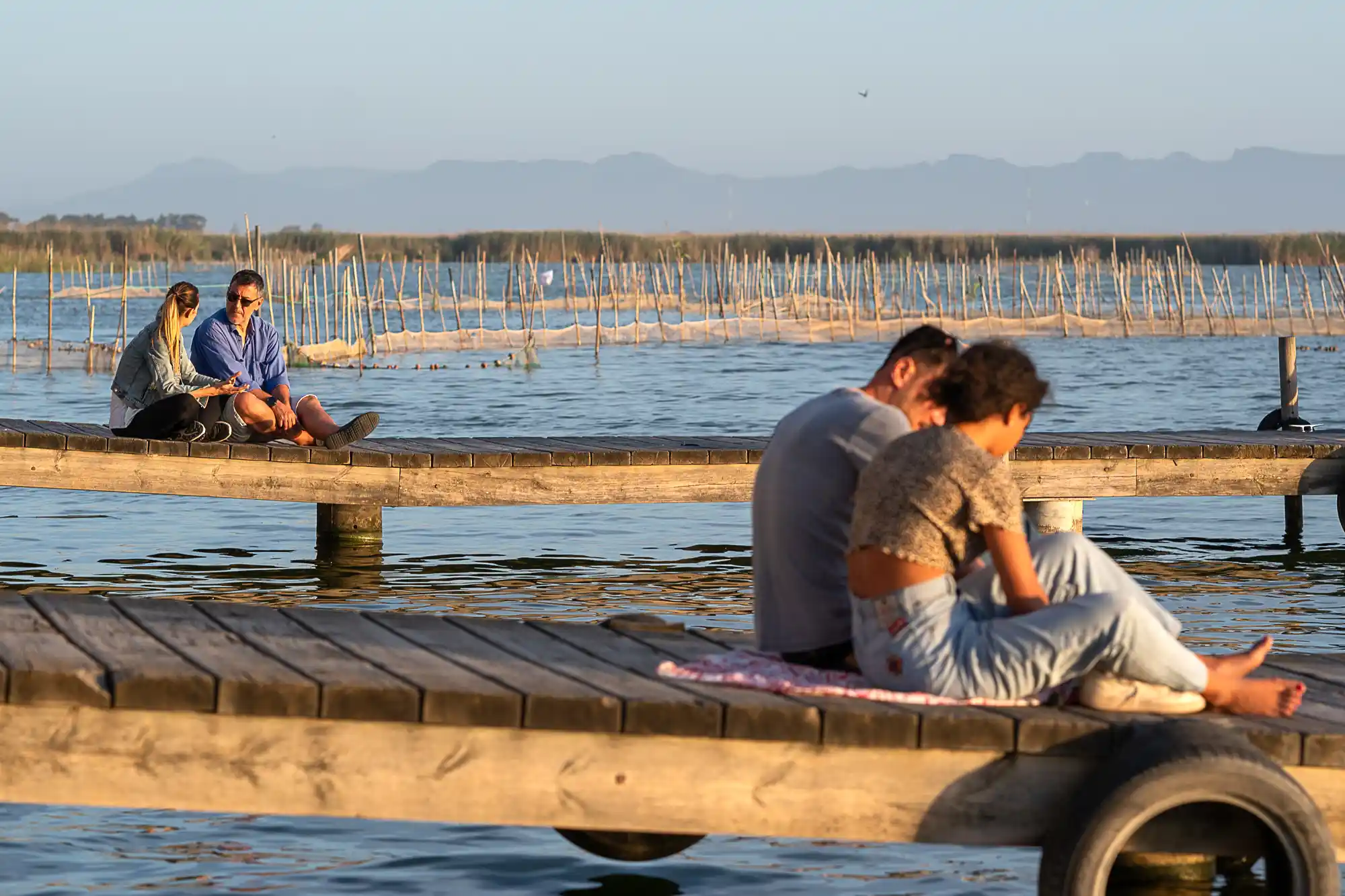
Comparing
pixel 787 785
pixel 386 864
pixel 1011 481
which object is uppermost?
pixel 1011 481

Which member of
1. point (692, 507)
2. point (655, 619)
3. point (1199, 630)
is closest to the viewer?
point (655, 619)

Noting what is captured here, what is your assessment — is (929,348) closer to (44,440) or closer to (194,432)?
(194,432)

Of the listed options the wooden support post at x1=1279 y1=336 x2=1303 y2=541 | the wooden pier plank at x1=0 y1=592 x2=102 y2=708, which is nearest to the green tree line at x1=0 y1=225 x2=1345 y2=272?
the wooden support post at x1=1279 y1=336 x2=1303 y2=541

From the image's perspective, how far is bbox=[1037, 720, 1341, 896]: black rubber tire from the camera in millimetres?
4422

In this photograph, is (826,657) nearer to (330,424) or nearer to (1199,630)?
(1199,630)

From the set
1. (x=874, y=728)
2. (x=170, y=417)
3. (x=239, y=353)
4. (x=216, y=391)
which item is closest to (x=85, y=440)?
(x=170, y=417)

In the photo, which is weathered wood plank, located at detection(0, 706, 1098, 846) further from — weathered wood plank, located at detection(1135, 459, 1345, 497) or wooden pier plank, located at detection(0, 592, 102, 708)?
weathered wood plank, located at detection(1135, 459, 1345, 497)

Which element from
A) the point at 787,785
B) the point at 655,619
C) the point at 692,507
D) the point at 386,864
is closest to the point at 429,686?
the point at 787,785

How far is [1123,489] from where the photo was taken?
11797mm

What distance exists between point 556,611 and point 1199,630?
3.51 meters

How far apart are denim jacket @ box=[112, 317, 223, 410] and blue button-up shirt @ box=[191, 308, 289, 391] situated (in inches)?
4.3

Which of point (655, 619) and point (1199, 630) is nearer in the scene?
point (655, 619)

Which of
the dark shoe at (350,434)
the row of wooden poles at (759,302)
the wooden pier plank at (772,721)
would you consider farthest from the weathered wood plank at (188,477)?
the row of wooden poles at (759,302)

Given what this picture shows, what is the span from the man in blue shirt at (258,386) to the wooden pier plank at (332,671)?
5.66 m
